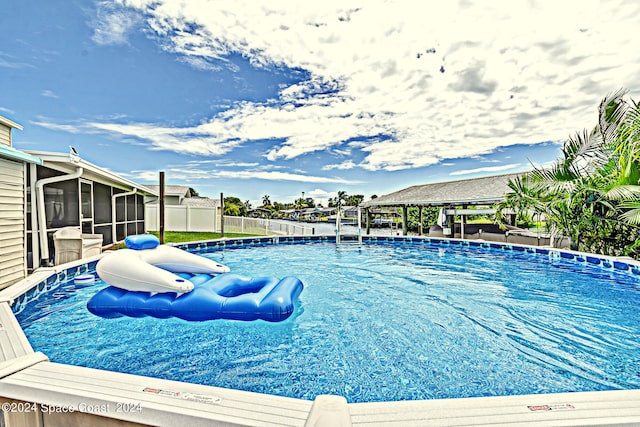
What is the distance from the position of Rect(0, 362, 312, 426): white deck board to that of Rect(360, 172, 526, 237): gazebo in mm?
12029

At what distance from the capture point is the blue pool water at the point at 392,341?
2.72 m

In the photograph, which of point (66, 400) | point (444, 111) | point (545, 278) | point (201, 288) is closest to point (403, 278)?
point (545, 278)

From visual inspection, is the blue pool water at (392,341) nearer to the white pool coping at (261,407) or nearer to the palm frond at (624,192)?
the white pool coping at (261,407)

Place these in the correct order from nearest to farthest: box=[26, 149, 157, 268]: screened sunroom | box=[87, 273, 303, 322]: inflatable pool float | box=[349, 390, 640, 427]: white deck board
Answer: box=[349, 390, 640, 427]: white deck board < box=[87, 273, 303, 322]: inflatable pool float < box=[26, 149, 157, 268]: screened sunroom

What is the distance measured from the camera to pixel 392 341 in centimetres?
357

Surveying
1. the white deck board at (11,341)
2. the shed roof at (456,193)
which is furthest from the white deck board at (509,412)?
the shed roof at (456,193)

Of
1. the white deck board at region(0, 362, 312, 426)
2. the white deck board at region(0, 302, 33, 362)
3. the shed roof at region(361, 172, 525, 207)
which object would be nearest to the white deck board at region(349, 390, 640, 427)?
the white deck board at region(0, 362, 312, 426)

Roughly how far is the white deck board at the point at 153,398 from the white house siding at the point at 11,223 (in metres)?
3.98

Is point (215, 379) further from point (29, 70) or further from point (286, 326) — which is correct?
point (29, 70)

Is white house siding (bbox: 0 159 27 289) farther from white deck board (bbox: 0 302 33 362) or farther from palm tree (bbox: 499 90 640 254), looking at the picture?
palm tree (bbox: 499 90 640 254)

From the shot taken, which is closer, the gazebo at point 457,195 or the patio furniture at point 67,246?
the patio furniture at point 67,246

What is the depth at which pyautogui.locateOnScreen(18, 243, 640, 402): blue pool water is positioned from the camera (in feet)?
8.94

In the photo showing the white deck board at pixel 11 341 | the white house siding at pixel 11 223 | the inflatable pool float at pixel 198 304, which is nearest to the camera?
the white deck board at pixel 11 341

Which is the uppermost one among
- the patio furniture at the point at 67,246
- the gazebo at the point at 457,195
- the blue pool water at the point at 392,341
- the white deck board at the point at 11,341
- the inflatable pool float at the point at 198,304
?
the gazebo at the point at 457,195
